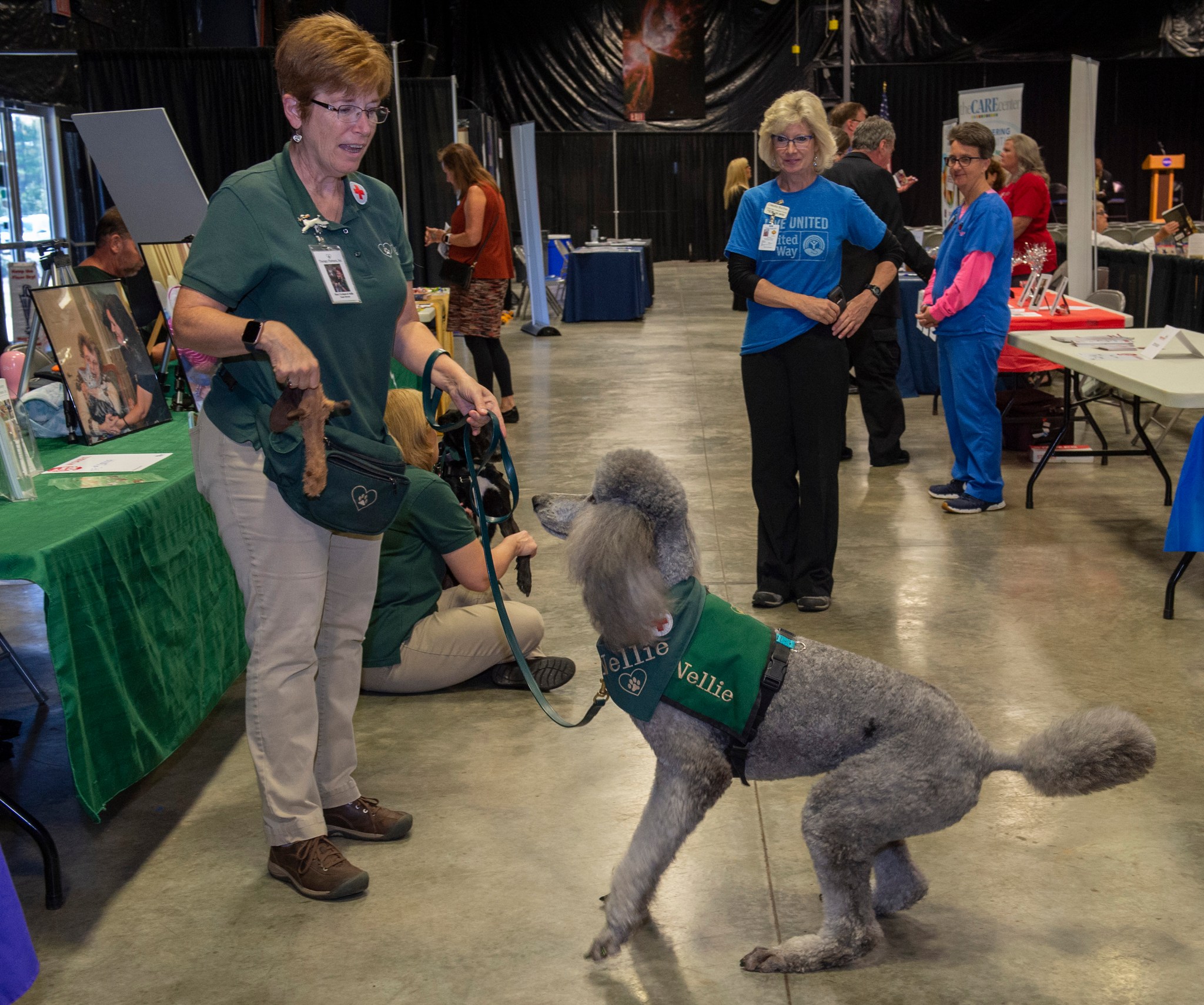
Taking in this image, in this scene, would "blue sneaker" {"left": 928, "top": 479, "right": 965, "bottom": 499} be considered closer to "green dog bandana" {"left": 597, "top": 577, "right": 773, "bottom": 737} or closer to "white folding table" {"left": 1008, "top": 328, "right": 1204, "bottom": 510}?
"white folding table" {"left": 1008, "top": 328, "right": 1204, "bottom": 510}

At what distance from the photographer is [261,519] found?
2092mm

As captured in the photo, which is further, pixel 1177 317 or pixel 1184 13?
pixel 1184 13

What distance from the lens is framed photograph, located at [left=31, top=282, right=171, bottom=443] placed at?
314 cm

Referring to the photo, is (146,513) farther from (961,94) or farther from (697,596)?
(961,94)

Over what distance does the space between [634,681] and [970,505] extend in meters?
3.56

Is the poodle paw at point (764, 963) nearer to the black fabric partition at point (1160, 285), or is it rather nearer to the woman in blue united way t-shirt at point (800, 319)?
the woman in blue united way t-shirt at point (800, 319)

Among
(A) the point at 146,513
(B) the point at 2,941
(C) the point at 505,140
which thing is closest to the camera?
(B) the point at 2,941

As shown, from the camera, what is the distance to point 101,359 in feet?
10.7

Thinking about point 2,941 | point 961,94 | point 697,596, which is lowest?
point 2,941

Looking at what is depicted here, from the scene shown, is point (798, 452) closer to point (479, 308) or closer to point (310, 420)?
point (310, 420)

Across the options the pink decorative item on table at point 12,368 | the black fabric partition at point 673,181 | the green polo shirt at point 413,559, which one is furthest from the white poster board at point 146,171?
the black fabric partition at point 673,181

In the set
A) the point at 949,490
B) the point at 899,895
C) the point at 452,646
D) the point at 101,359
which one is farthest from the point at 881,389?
the point at 899,895

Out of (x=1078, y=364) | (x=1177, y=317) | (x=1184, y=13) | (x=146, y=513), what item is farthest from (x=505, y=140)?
(x=146, y=513)

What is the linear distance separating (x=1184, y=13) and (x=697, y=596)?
20.4 meters
